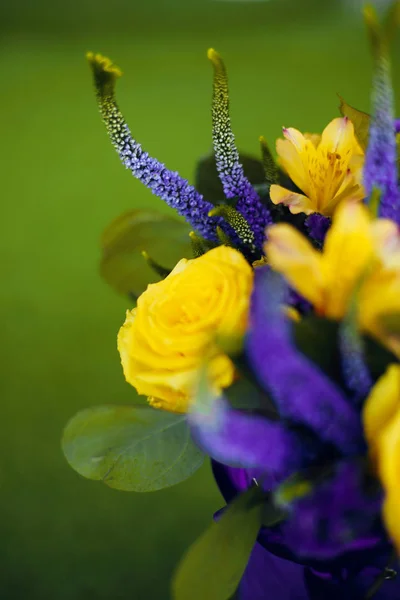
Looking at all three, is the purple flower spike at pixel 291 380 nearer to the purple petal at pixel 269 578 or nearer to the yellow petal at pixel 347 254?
the yellow petal at pixel 347 254

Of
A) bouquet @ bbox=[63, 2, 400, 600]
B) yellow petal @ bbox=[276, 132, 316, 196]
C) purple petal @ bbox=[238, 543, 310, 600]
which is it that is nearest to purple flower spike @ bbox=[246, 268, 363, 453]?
bouquet @ bbox=[63, 2, 400, 600]

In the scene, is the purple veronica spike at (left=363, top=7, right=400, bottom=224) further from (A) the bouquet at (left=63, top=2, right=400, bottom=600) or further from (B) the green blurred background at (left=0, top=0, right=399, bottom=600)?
(B) the green blurred background at (left=0, top=0, right=399, bottom=600)

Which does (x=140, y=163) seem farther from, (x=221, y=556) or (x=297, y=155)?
(x=221, y=556)

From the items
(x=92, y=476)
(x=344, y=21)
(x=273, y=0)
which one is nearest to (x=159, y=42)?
(x=273, y=0)

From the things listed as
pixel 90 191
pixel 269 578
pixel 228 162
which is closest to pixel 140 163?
pixel 228 162

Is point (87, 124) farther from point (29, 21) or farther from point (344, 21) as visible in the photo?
point (344, 21)

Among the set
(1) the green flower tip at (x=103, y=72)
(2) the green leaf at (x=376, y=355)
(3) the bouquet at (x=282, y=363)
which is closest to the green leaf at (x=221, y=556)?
(3) the bouquet at (x=282, y=363)

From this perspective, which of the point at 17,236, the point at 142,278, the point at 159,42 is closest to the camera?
the point at 142,278

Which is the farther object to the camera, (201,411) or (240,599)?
(240,599)
